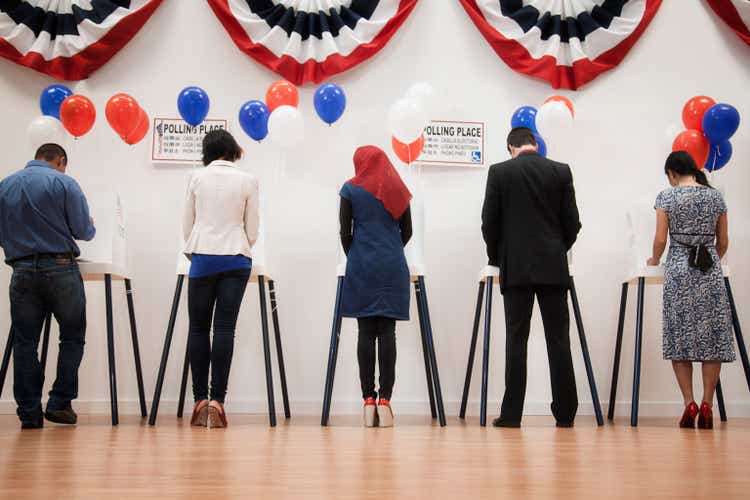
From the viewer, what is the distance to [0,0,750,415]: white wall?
423 cm

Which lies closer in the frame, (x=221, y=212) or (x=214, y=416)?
(x=214, y=416)

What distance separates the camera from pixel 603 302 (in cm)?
433

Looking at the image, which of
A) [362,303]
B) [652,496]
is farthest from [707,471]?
[362,303]

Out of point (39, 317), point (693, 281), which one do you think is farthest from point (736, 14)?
point (39, 317)

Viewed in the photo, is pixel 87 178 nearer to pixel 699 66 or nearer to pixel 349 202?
pixel 349 202

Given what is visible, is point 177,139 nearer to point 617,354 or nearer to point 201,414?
point 201,414

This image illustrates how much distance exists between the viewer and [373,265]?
3.23m

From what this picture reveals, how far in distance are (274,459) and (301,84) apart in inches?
118

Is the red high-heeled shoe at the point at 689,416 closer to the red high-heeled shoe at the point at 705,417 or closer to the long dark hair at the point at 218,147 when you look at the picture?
the red high-heeled shoe at the point at 705,417

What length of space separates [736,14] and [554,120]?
1.61 metres

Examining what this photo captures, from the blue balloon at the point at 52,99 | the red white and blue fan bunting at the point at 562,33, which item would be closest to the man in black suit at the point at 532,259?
the red white and blue fan bunting at the point at 562,33

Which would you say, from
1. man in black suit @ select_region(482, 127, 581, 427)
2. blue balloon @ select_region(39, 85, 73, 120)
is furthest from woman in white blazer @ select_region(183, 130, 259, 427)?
blue balloon @ select_region(39, 85, 73, 120)

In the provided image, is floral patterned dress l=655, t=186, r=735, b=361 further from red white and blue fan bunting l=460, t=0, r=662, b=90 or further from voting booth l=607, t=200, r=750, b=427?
red white and blue fan bunting l=460, t=0, r=662, b=90

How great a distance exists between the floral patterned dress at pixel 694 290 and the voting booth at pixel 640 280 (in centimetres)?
26
